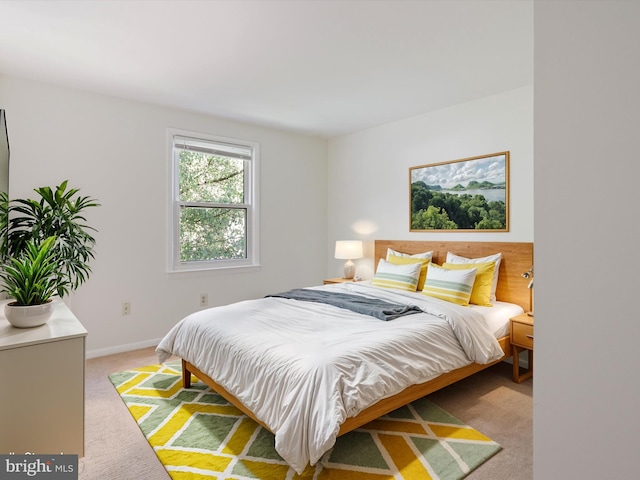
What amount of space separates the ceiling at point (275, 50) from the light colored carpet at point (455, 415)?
248cm

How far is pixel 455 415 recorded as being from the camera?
2445 mm

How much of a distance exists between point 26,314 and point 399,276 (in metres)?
2.91

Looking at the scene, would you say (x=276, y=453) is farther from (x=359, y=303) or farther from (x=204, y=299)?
(x=204, y=299)

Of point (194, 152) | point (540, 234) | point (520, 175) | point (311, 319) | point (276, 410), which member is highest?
point (194, 152)

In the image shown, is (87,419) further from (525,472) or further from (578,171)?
(578,171)

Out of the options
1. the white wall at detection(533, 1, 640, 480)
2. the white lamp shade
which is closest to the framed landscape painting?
the white lamp shade

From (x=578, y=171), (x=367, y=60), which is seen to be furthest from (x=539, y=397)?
(x=367, y=60)

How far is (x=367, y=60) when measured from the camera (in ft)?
9.12

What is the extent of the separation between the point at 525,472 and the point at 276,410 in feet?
4.23

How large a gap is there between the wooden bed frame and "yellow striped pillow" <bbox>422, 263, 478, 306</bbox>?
1.28 ft

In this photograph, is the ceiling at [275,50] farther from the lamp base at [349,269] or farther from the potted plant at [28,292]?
the lamp base at [349,269]

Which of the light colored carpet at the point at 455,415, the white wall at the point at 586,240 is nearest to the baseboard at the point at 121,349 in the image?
the light colored carpet at the point at 455,415

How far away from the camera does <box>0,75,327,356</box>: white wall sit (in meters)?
3.18

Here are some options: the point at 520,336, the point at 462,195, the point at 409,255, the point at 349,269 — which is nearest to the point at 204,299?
the point at 349,269
